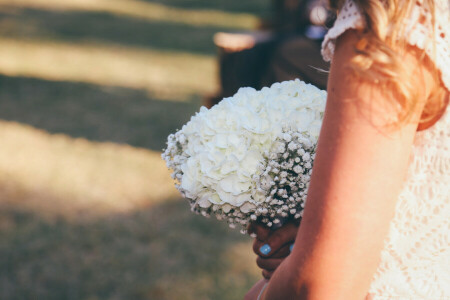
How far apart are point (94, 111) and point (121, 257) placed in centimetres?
363

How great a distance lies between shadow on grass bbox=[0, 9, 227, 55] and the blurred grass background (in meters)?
0.10

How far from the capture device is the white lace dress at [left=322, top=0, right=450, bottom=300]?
0.86 m

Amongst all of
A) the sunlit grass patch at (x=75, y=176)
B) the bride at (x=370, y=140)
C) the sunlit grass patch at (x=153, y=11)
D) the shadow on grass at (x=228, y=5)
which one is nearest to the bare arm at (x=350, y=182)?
the bride at (x=370, y=140)

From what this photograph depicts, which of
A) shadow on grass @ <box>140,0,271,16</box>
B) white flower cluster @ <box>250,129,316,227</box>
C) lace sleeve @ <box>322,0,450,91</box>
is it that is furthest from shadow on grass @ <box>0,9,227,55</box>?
lace sleeve @ <box>322,0,450,91</box>

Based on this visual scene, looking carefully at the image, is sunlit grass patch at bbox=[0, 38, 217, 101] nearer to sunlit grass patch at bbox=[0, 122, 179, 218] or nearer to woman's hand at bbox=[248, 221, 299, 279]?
sunlit grass patch at bbox=[0, 122, 179, 218]

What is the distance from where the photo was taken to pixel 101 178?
17.5 ft

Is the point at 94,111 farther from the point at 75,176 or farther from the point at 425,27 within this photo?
the point at 425,27

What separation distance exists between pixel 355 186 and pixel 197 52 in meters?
10.3

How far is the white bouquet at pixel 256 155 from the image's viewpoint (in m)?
1.44

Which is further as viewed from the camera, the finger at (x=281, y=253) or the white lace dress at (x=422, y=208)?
the finger at (x=281, y=253)

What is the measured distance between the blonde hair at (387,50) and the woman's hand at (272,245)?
27.1 inches

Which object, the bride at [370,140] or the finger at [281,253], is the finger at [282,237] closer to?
the finger at [281,253]

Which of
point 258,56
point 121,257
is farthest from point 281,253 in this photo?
point 258,56

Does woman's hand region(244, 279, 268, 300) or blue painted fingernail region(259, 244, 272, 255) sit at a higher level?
blue painted fingernail region(259, 244, 272, 255)
